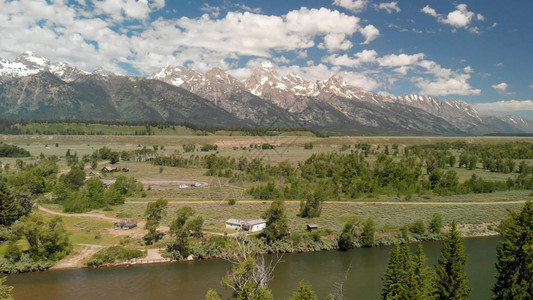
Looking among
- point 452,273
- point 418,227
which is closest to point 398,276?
point 452,273

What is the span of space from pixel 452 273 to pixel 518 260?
4150 mm

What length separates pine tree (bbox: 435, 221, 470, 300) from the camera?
21391 mm

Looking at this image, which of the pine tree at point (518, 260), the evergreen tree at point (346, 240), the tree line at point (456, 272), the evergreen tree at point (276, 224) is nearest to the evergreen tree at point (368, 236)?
the evergreen tree at point (346, 240)

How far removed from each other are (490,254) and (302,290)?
30.0 metres

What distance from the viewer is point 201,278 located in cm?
3181

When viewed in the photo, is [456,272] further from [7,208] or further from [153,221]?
[7,208]

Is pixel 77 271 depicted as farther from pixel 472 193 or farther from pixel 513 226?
pixel 472 193

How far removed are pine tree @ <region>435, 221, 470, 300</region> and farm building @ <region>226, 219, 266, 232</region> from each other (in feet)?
80.5

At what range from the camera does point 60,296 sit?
28469mm

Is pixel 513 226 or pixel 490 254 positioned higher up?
pixel 513 226

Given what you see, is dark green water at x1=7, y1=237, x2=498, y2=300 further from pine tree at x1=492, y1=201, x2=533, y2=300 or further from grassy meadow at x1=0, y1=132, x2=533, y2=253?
pine tree at x1=492, y1=201, x2=533, y2=300

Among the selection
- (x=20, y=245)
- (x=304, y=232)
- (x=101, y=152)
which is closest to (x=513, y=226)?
(x=304, y=232)

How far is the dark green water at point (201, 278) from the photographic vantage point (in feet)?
94.3

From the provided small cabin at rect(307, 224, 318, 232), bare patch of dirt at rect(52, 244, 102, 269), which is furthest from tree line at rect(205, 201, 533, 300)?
bare patch of dirt at rect(52, 244, 102, 269)
